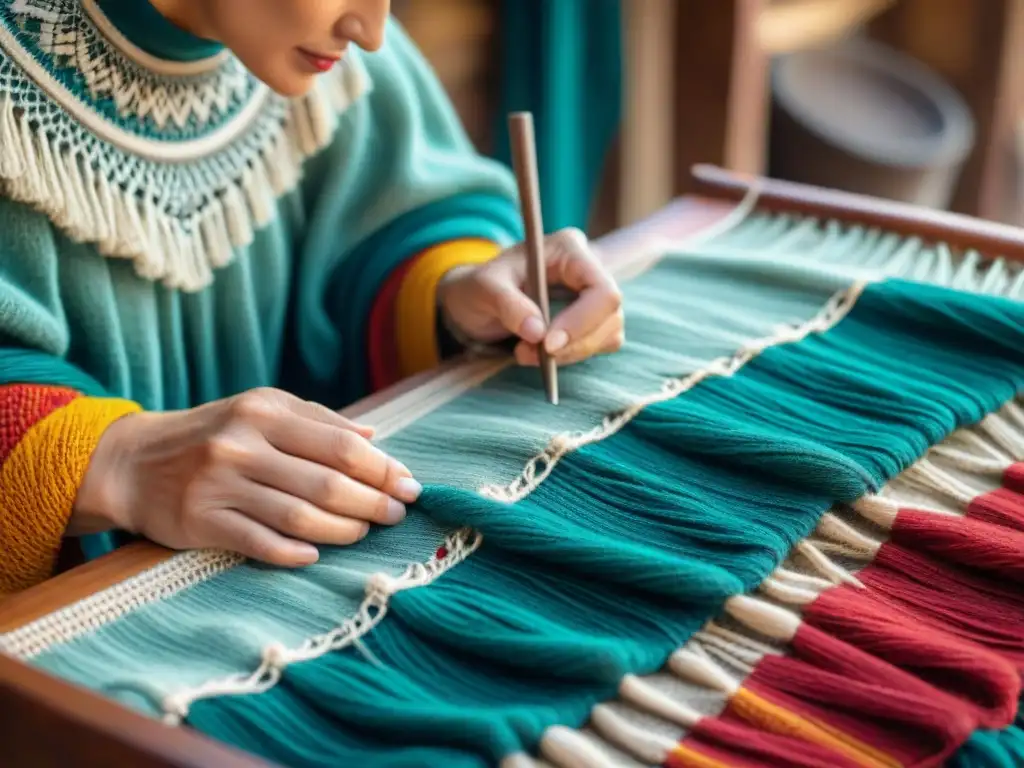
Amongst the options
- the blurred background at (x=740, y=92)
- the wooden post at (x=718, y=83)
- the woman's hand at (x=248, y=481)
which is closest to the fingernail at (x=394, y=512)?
the woman's hand at (x=248, y=481)

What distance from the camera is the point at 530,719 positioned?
1.64ft

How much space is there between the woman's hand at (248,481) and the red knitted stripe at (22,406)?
0.13 feet

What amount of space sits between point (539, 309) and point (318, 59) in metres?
0.22

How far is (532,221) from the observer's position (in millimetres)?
773

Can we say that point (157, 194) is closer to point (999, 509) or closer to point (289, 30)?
point (289, 30)

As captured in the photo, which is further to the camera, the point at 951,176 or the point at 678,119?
the point at 951,176

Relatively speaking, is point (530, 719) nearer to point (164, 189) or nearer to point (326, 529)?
point (326, 529)

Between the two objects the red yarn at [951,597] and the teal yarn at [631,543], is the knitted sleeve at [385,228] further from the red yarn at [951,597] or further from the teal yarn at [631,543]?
the red yarn at [951,597]

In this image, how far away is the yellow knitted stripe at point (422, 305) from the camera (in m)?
0.95

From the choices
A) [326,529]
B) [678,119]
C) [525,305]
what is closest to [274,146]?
[525,305]

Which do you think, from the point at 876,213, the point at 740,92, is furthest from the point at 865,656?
the point at 740,92

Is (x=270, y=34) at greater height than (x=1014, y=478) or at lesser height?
greater

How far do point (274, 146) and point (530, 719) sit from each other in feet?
1.87

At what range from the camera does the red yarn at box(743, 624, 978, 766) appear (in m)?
0.51
